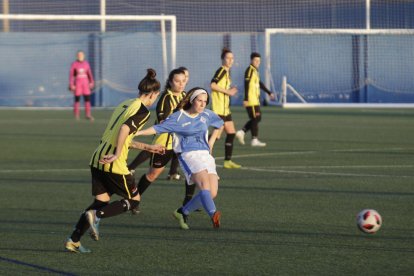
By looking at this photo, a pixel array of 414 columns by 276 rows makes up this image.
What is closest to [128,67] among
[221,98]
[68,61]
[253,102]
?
[68,61]

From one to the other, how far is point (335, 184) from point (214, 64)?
2910cm

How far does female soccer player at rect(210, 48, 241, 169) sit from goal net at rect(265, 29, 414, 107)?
2463 cm

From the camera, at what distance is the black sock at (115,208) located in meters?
9.10

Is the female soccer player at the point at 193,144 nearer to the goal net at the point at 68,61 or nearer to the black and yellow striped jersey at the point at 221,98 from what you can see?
the black and yellow striped jersey at the point at 221,98

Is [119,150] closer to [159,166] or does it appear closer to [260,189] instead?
[159,166]

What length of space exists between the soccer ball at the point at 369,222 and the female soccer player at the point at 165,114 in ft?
11.0

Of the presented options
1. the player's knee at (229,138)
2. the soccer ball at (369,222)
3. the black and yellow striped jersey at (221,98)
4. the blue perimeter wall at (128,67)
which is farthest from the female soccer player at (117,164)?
the blue perimeter wall at (128,67)

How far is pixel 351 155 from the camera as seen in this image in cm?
1906

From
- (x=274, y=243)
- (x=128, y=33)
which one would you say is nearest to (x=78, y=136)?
(x=274, y=243)

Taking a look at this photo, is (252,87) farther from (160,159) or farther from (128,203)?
(128,203)

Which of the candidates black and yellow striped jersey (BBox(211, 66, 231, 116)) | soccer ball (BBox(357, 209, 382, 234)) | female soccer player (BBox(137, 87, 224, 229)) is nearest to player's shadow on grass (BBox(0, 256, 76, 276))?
female soccer player (BBox(137, 87, 224, 229))

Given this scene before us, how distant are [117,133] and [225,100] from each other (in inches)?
332

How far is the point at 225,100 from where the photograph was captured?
17.6 metres

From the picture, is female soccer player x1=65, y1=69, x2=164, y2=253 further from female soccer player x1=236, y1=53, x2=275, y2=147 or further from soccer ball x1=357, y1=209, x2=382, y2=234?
female soccer player x1=236, y1=53, x2=275, y2=147
